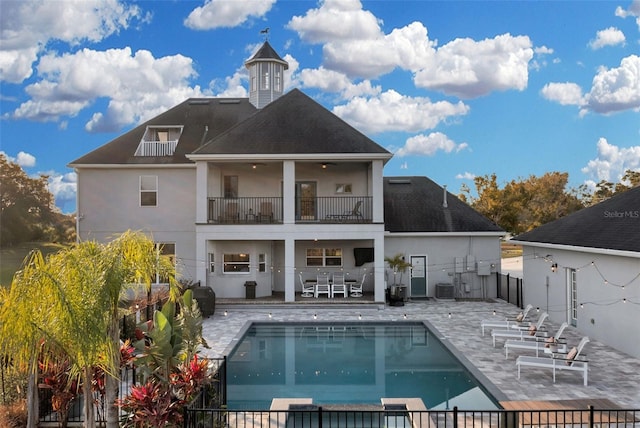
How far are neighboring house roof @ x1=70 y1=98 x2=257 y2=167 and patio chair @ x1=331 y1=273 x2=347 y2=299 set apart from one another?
8.50m

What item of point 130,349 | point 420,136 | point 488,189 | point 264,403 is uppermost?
point 420,136

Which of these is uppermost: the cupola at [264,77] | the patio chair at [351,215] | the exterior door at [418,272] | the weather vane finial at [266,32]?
the weather vane finial at [266,32]

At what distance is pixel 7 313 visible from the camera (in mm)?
6207

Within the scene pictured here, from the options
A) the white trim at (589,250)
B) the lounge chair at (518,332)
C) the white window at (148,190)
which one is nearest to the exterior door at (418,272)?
the white trim at (589,250)

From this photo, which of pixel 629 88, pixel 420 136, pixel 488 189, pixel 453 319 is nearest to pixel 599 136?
pixel 629 88

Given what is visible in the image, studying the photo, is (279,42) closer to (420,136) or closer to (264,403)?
(420,136)

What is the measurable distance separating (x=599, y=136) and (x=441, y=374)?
136 feet

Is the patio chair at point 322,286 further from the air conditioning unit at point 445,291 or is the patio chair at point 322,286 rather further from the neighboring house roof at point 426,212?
the air conditioning unit at point 445,291

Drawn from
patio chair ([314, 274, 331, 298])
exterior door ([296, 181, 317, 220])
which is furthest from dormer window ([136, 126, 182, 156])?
patio chair ([314, 274, 331, 298])

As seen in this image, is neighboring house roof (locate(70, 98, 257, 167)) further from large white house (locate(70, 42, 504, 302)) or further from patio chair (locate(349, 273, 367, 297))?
patio chair (locate(349, 273, 367, 297))

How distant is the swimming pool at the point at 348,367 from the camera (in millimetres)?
11109

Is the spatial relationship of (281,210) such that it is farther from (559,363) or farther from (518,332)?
(559,363)

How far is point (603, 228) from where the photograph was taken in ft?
52.3

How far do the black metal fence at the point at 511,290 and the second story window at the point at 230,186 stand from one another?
1295 cm
